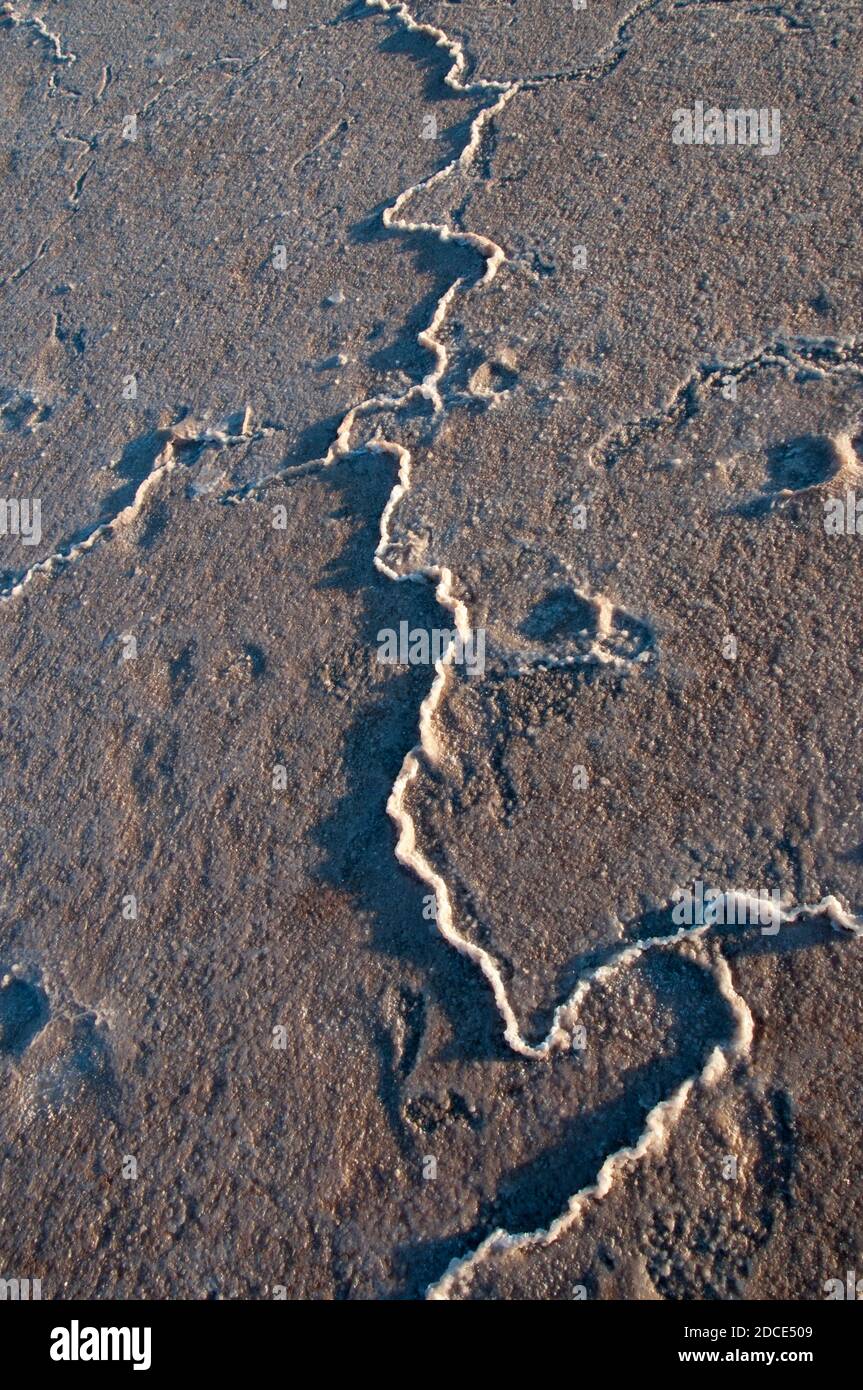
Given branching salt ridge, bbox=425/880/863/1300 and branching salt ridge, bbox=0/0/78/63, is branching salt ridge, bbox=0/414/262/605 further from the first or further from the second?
branching salt ridge, bbox=0/0/78/63

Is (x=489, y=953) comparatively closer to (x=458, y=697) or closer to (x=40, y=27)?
(x=458, y=697)

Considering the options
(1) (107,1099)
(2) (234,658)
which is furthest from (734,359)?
(1) (107,1099)

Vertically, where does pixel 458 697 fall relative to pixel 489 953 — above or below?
above

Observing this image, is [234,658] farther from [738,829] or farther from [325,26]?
[325,26]

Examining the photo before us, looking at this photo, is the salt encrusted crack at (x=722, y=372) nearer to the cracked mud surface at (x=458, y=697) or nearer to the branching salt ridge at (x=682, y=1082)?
the cracked mud surface at (x=458, y=697)

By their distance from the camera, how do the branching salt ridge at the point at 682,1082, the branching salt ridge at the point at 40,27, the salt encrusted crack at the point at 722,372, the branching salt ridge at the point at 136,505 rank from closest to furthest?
the branching salt ridge at the point at 682,1082 → the salt encrusted crack at the point at 722,372 → the branching salt ridge at the point at 136,505 → the branching salt ridge at the point at 40,27

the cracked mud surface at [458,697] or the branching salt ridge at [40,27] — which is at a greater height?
the branching salt ridge at [40,27]

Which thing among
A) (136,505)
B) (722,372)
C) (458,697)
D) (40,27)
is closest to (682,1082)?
(458,697)

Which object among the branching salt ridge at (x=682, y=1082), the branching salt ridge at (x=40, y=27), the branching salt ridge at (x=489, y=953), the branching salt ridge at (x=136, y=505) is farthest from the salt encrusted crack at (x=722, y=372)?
the branching salt ridge at (x=40, y=27)

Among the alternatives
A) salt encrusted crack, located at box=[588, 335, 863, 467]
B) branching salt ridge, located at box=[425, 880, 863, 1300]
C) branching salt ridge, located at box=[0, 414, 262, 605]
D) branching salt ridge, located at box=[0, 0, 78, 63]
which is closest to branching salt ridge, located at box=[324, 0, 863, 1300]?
branching salt ridge, located at box=[425, 880, 863, 1300]
